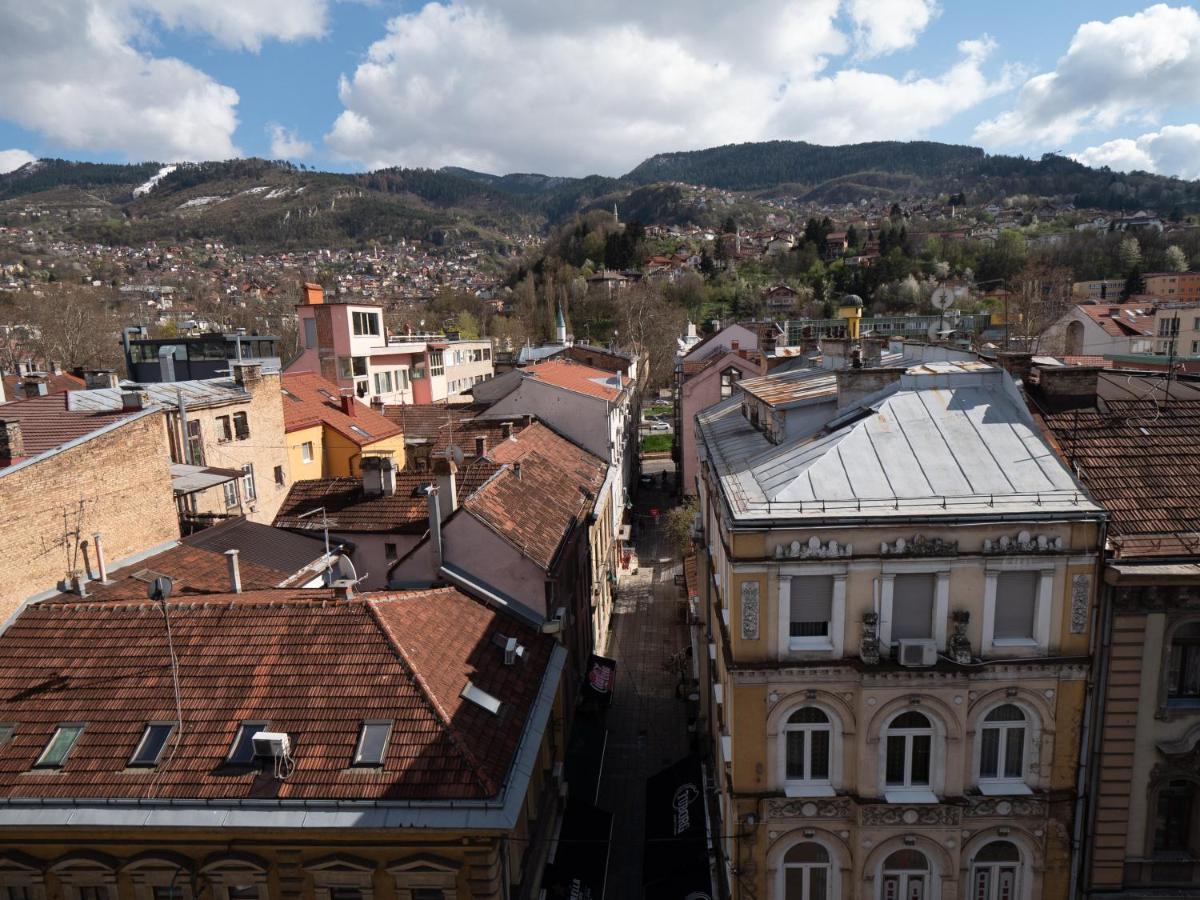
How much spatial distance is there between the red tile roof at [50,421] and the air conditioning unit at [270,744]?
11374 mm

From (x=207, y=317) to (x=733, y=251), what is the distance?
319 ft

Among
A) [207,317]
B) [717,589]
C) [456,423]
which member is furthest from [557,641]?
[207,317]

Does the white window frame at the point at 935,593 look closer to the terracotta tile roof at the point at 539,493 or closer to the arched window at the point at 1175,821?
the arched window at the point at 1175,821

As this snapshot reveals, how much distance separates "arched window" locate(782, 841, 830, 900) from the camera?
46.3 ft

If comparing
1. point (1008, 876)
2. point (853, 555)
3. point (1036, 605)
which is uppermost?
point (853, 555)

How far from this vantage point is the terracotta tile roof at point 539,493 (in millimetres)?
20414

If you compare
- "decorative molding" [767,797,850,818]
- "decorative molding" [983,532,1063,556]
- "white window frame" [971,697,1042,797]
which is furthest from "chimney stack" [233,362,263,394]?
"white window frame" [971,697,1042,797]

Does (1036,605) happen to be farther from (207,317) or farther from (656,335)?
(207,317)

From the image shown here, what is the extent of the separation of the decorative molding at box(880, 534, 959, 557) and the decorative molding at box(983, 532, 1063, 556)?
0.65 m

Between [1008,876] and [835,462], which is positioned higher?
[835,462]

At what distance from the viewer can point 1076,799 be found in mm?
13508

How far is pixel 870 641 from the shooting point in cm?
1312

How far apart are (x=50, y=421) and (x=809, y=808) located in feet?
75.0

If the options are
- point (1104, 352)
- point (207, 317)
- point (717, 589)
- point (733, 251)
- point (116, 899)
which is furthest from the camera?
point (733, 251)
